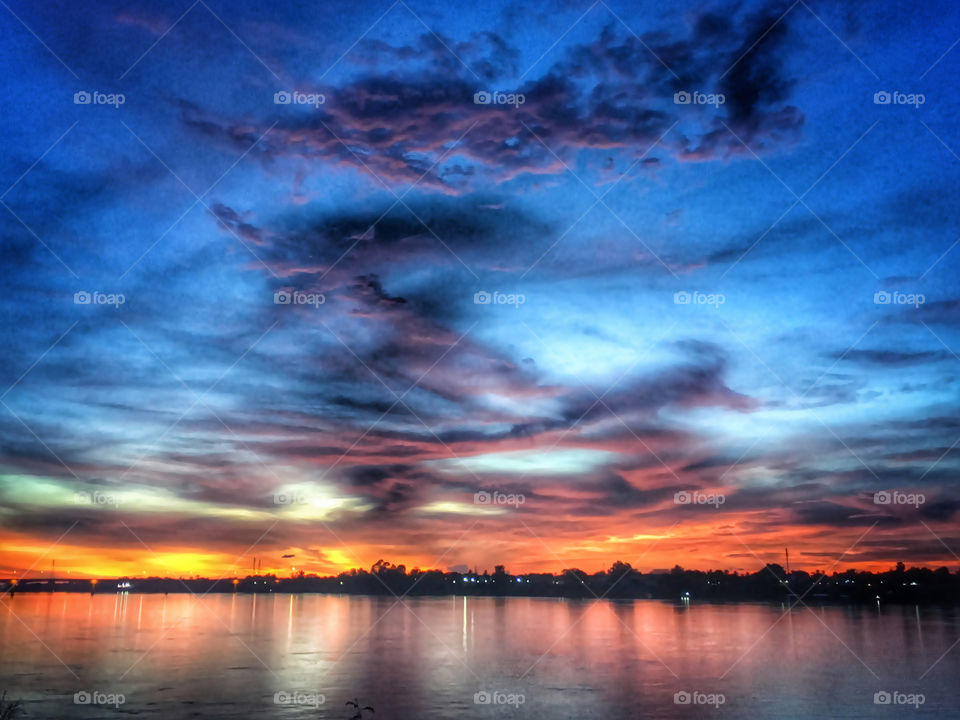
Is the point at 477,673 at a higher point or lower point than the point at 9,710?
lower

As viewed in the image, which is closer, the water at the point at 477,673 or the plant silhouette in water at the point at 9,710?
the plant silhouette in water at the point at 9,710

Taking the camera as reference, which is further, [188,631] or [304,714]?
[188,631]

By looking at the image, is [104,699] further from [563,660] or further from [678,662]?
[678,662]

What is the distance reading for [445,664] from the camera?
66312 mm

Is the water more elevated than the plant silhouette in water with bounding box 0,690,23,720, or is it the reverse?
the plant silhouette in water with bounding box 0,690,23,720

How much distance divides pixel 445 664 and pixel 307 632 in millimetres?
49600

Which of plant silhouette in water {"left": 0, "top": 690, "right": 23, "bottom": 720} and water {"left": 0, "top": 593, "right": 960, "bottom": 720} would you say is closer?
plant silhouette in water {"left": 0, "top": 690, "right": 23, "bottom": 720}

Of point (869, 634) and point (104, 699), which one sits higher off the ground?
point (104, 699)

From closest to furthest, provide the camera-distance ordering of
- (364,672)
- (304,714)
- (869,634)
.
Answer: (304,714)
(364,672)
(869,634)

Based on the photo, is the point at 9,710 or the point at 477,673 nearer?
the point at 9,710

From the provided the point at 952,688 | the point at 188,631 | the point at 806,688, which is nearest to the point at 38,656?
the point at 188,631

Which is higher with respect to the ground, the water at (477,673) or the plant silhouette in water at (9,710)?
the plant silhouette in water at (9,710)

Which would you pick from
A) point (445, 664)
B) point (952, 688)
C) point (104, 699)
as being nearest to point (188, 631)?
point (445, 664)

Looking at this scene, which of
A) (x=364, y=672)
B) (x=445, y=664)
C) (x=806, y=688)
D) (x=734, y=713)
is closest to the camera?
(x=734, y=713)
